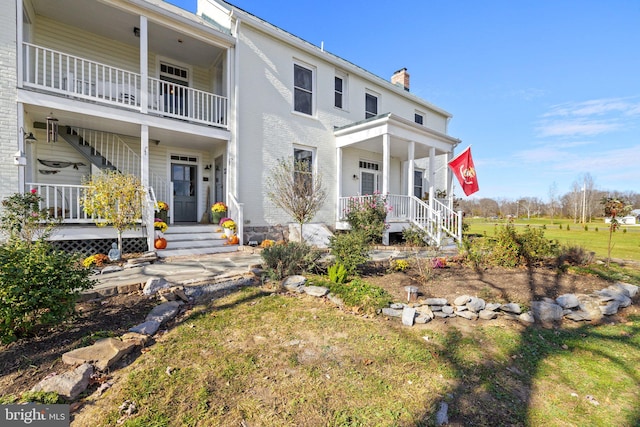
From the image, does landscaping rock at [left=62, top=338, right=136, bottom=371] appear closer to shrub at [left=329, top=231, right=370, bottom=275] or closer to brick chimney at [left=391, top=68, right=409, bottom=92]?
shrub at [left=329, top=231, right=370, bottom=275]

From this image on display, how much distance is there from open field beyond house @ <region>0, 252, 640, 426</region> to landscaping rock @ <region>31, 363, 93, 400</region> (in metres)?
0.10

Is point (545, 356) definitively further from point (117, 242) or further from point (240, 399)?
point (117, 242)

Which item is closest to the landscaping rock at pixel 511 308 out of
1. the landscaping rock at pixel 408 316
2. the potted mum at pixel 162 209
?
the landscaping rock at pixel 408 316

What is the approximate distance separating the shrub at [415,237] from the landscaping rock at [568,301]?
16.3ft

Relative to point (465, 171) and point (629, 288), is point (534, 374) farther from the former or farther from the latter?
point (465, 171)

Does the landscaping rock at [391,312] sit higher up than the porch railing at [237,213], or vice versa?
the porch railing at [237,213]

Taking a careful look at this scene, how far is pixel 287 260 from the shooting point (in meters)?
5.04

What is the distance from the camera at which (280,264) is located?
4930 mm

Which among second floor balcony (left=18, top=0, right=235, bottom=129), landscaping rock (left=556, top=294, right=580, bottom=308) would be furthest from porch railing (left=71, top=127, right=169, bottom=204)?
landscaping rock (left=556, top=294, right=580, bottom=308)

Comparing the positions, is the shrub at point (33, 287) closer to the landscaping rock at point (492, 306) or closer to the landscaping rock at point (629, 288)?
the landscaping rock at point (492, 306)

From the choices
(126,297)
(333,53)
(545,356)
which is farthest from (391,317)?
(333,53)

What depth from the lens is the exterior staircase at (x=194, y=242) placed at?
7.11 metres

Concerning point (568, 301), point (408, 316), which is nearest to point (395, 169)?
point (568, 301)

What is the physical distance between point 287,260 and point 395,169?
1068cm
